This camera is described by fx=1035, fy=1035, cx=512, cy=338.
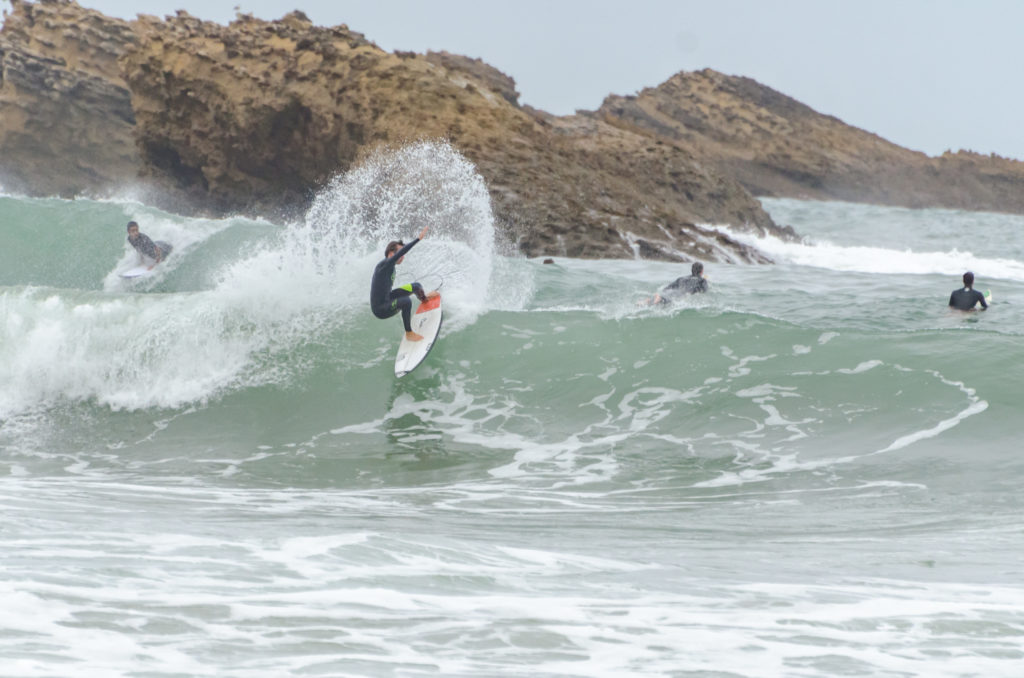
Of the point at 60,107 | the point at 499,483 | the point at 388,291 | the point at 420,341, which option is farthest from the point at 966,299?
the point at 60,107

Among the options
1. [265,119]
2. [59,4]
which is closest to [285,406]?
[265,119]

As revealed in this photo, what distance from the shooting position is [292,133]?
33625 millimetres

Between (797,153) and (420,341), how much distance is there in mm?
83010

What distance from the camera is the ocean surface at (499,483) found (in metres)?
4.08

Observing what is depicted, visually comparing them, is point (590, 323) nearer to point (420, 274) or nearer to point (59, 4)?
point (420, 274)

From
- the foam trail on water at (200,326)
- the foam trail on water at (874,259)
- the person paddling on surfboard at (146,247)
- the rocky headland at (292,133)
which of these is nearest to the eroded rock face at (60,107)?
the rocky headland at (292,133)

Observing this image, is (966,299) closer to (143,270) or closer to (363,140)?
(143,270)

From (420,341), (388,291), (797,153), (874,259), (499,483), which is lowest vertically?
(499,483)

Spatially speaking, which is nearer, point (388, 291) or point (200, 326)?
point (388, 291)

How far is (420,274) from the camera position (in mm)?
15719

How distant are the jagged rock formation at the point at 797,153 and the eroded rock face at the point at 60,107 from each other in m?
48.3

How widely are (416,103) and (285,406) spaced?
20577 millimetres

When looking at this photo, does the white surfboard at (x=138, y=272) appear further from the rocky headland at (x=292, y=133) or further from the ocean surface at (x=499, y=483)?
the rocky headland at (x=292, y=133)

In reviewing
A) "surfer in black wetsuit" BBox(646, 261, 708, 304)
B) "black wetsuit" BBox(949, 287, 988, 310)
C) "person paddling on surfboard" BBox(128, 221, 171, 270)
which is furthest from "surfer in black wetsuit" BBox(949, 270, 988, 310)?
"person paddling on surfboard" BBox(128, 221, 171, 270)
